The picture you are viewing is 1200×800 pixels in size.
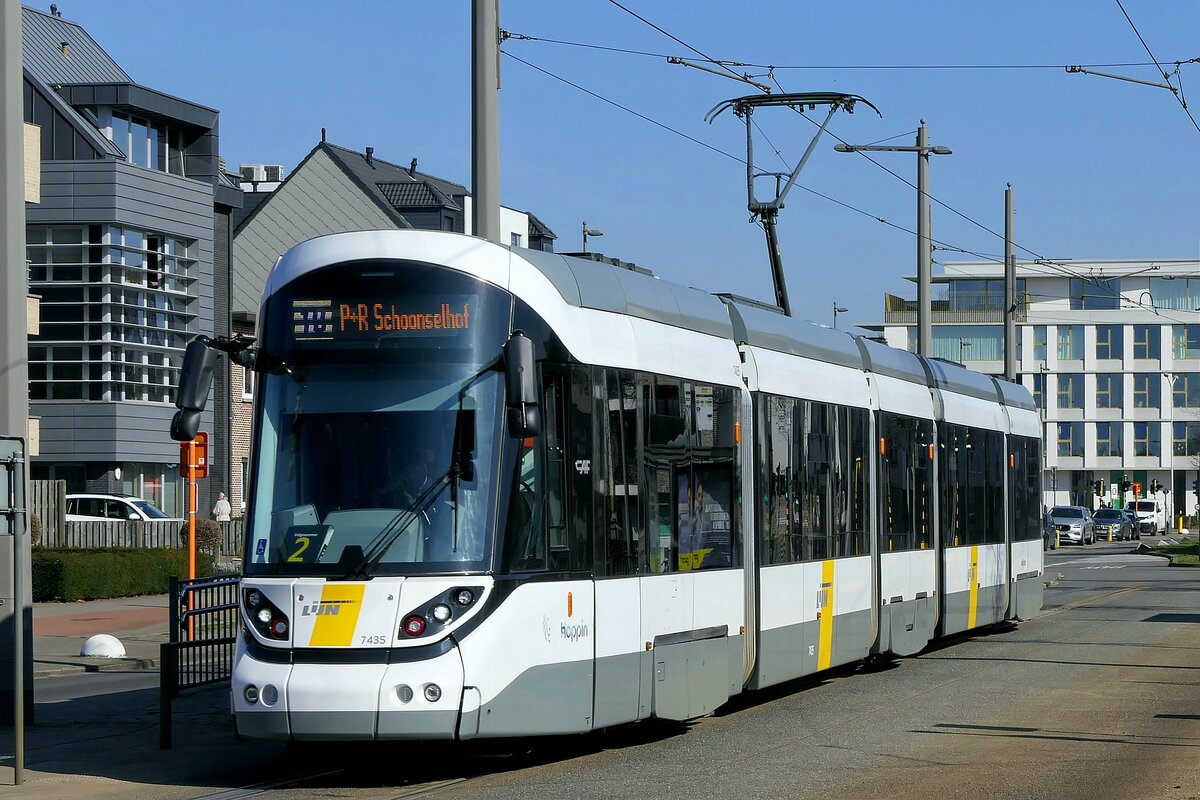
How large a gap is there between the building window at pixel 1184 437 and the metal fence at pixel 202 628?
99.3 meters

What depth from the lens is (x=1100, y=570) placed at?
47156mm

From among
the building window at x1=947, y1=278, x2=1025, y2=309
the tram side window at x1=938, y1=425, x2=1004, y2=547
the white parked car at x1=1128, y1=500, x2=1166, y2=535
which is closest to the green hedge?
the tram side window at x1=938, y1=425, x2=1004, y2=547

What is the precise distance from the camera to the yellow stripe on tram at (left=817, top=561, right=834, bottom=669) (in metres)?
15.3

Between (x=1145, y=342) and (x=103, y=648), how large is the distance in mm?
93832

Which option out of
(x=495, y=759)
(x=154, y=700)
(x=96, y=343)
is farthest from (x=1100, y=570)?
(x=495, y=759)

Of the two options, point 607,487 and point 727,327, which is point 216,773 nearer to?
point 607,487

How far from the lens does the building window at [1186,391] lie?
10656 cm

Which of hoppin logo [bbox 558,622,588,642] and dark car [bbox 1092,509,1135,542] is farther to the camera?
dark car [bbox 1092,509,1135,542]

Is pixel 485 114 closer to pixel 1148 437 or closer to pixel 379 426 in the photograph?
pixel 379 426

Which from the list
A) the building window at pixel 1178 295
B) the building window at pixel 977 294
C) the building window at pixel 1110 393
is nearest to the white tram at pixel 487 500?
the building window at pixel 1178 295

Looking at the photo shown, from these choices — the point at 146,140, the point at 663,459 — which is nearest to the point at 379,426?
the point at 663,459

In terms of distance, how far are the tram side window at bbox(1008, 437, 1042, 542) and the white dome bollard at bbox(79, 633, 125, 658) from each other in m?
11.4

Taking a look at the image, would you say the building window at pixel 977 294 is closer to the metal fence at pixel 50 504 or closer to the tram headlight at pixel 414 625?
the metal fence at pixel 50 504

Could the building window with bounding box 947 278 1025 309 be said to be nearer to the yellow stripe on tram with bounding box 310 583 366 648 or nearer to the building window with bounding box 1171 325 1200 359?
the building window with bounding box 1171 325 1200 359
